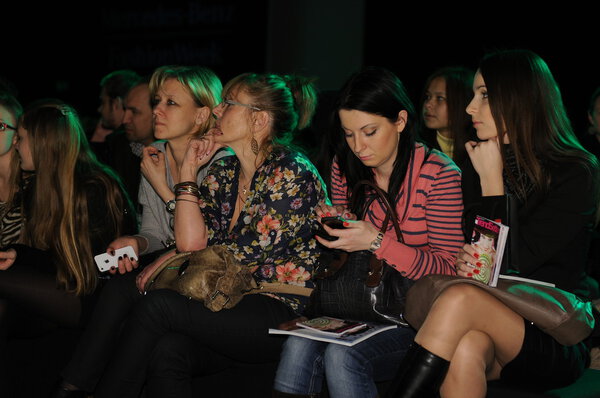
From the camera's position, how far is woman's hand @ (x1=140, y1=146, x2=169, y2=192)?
3309 mm

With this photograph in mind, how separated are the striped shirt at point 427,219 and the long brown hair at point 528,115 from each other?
23 centimetres

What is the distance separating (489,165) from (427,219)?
288 mm

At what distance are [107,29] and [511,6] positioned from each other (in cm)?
454

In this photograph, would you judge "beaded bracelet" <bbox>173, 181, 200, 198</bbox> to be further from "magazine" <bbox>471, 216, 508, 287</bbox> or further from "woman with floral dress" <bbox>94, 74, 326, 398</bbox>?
"magazine" <bbox>471, 216, 508, 287</bbox>

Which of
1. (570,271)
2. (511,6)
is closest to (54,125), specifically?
(570,271)

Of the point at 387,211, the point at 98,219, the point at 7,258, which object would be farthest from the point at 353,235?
the point at 7,258

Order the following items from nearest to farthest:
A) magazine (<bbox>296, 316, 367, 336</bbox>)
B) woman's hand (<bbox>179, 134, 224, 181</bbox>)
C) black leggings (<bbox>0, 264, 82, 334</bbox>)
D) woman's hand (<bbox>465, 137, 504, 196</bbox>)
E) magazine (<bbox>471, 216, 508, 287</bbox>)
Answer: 1. magazine (<bbox>471, 216, 508, 287</bbox>)
2. magazine (<bbox>296, 316, 367, 336</bbox>)
3. woman's hand (<bbox>465, 137, 504, 196</bbox>)
4. woman's hand (<bbox>179, 134, 224, 181</bbox>)
5. black leggings (<bbox>0, 264, 82, 334</bbox>)

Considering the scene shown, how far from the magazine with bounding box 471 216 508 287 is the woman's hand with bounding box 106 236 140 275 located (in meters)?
1.49

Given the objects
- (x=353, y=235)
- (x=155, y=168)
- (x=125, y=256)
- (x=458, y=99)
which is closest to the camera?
(x=353, y=235)

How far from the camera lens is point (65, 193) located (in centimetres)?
319

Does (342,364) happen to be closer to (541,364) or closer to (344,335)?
(344,335)

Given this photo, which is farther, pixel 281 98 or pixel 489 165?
pixel 281 98

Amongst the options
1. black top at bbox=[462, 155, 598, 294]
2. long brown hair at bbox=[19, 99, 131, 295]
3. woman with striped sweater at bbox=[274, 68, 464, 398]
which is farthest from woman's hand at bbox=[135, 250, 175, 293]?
black top at bbox=[462, 155, 598, 294]

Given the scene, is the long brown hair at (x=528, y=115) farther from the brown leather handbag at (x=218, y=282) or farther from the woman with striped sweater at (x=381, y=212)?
the brown leather handbag at (x=218, y=282)
